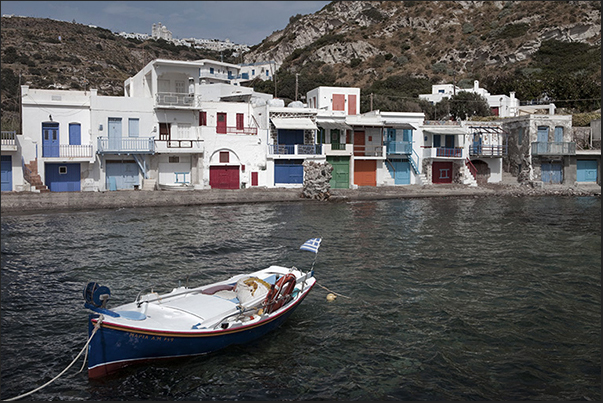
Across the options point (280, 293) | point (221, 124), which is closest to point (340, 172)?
point (221, 124)

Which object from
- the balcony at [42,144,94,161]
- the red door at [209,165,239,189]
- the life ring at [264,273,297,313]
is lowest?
the life ring at [264,273,297,313]

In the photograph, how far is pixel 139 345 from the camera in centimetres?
916

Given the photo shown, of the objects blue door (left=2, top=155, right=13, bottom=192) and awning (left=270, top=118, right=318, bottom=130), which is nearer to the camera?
blue door (left=2, top=155, right=13, bottom=192)

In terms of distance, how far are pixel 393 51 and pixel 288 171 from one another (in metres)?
65.3

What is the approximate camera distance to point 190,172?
39.0m

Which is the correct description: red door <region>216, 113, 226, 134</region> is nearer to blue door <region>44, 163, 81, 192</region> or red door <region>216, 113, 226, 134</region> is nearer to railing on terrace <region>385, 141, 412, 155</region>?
blue door <region>44, 163, 81, 192</region>

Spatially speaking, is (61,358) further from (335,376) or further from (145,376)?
(335,376)

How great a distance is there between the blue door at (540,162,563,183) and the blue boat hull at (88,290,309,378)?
43432 millimetres

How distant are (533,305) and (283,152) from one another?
28.7 m

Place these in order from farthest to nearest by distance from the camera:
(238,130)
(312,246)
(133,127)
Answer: (238,130)
(133,127)
(312,246)

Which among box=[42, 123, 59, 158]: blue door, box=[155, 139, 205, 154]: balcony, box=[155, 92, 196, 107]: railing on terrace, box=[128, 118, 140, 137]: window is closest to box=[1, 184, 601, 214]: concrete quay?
box=[42, 123, 59, 158]: blue door

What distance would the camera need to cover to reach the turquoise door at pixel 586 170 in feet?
153

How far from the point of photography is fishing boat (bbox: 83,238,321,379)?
354 inches

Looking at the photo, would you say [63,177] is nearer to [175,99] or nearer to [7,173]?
[7,173]
